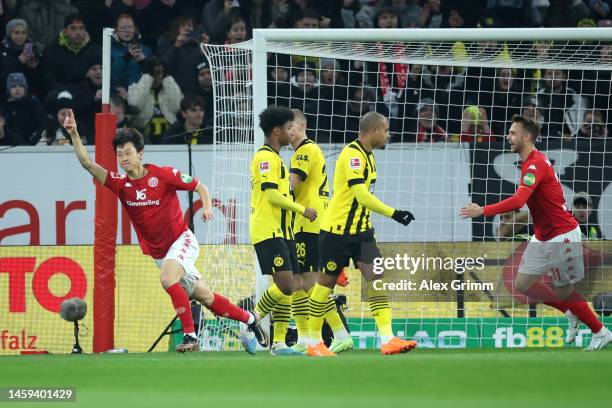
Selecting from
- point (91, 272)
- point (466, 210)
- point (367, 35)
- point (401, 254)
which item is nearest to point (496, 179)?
point (401, 254)

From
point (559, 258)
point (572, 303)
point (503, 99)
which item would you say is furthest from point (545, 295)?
point (503, 99)

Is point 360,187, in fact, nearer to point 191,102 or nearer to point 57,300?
point 57,300

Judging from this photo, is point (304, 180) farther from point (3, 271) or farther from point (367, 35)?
point (3, 271)

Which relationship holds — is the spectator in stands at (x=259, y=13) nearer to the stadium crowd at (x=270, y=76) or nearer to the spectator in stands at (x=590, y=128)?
the stadium crowd at (x=270, y=76)

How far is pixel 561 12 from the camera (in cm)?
1773

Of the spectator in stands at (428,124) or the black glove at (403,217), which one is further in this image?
the spectator in stands at (428,124)

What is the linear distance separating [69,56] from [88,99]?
743mm

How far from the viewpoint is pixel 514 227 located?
45.0 feet

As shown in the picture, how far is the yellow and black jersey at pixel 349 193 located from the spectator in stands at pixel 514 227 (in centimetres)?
333

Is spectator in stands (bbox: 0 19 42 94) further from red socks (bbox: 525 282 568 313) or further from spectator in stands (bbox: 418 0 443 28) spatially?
red socks (bbox: 525 282 568 313)

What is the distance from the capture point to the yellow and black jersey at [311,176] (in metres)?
11.4

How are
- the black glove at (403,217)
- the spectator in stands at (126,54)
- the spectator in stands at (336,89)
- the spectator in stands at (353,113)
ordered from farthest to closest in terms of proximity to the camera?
the spectator in stands at (126,54), the spectator in stands at (336,89), the spectator in stands at (353,113), the black glove at (403,217)

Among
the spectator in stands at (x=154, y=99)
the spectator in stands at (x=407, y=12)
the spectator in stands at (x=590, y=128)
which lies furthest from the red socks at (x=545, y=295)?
the spectator in stands at (x=407, y=12)

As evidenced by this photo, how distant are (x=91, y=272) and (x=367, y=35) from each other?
4.04m
